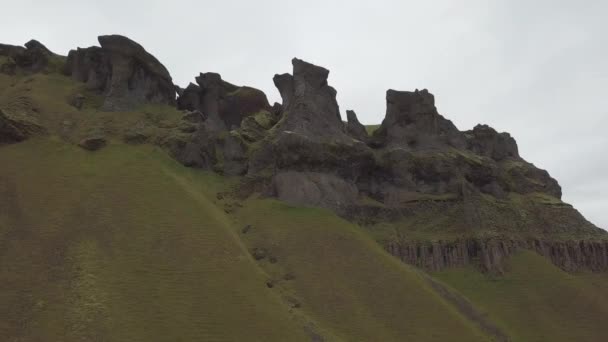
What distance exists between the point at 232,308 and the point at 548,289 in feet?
137

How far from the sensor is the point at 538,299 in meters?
64.4

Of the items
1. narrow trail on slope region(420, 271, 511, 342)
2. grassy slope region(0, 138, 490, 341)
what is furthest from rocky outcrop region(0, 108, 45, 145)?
narrow trail on slope region(420, 271, 511, 342)

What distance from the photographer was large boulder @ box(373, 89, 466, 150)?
84537mm

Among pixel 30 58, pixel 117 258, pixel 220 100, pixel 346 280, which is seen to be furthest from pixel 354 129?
pixel 30 58

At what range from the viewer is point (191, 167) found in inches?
2852

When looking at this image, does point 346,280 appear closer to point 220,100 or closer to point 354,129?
point 354,129

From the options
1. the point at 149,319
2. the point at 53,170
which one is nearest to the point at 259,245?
the point at 149,319

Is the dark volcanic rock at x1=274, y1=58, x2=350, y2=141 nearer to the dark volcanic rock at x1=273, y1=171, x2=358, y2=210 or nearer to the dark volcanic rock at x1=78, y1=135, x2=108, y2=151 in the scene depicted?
the dark volcanic rock at x1=273, y1=171, x2=358, y2=210

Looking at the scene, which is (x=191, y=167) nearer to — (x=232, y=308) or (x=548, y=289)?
(x=232, y=308)

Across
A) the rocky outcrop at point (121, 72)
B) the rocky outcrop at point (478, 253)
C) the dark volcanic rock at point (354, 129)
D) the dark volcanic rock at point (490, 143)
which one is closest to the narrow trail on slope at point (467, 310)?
the rocky outcrop at point (478, 253)

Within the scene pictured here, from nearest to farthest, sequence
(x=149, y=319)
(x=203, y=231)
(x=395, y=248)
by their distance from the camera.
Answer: (x=149, y=319) → (x=203, y=231) → (x=395, y=248)

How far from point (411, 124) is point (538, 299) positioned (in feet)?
110

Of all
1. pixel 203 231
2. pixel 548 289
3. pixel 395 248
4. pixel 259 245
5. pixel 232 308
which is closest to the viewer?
pixel 232 308

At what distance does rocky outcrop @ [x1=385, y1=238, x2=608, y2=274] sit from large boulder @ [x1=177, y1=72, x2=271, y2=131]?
1372 inches
